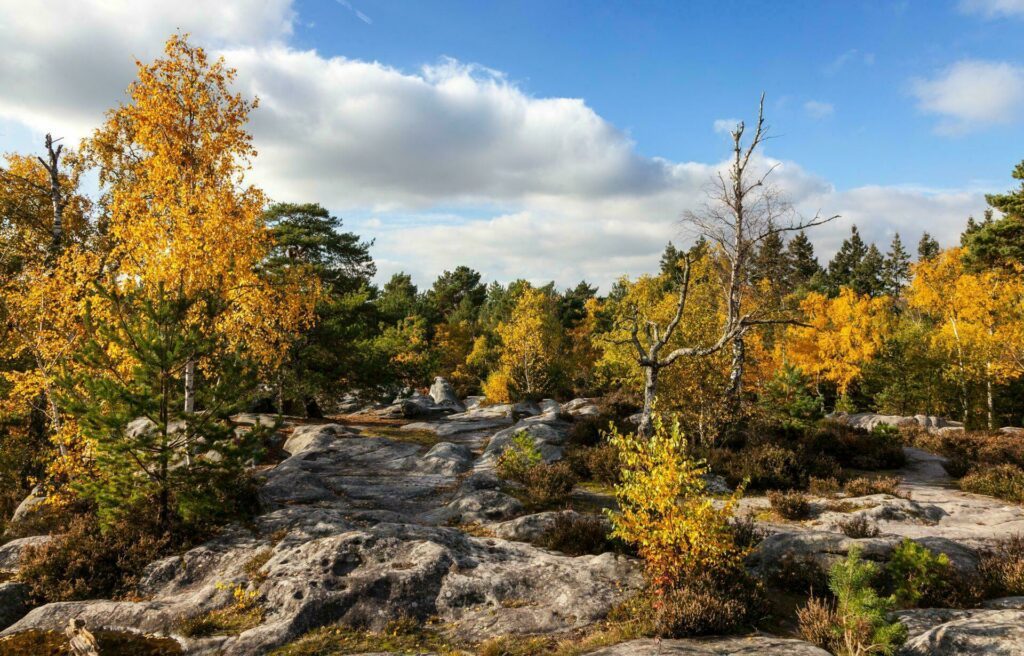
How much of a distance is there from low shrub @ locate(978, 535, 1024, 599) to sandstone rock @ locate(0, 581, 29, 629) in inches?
617

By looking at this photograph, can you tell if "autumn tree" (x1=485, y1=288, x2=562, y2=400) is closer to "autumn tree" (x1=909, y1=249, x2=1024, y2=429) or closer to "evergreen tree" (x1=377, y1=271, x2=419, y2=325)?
"evergreen tree" (x1=377, y1=271, x2=419, y2=325)

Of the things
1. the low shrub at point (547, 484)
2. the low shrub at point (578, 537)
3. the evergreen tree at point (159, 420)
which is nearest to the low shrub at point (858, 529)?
the low shrub at point (578, 537)

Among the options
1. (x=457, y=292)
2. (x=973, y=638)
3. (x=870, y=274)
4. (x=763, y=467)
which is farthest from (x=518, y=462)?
(x=870, y=274)

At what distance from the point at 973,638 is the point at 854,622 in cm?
127

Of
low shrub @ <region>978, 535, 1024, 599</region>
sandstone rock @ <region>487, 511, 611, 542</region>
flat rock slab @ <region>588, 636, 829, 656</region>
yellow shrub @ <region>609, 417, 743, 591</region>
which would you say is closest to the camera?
flat rock slab @ <region>588, 636, 829, 656</region>

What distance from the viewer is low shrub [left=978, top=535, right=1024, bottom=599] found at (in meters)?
8.51

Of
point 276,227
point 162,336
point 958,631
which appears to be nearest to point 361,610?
point 162,336

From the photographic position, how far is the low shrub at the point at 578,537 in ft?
34.7

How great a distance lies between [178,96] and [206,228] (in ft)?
13.7

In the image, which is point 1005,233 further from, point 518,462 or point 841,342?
point 518,462

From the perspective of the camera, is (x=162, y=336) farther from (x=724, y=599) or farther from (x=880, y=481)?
(x=880, y=481)

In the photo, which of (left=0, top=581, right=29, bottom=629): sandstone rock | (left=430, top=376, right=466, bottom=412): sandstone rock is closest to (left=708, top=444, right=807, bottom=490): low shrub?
(left=0, top=581, right=29, bottom=629): sandstone rock

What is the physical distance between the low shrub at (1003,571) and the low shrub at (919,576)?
0.62 meters

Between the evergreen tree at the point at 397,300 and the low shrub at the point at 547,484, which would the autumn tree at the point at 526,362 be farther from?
the low shrub at the point at 547,484
